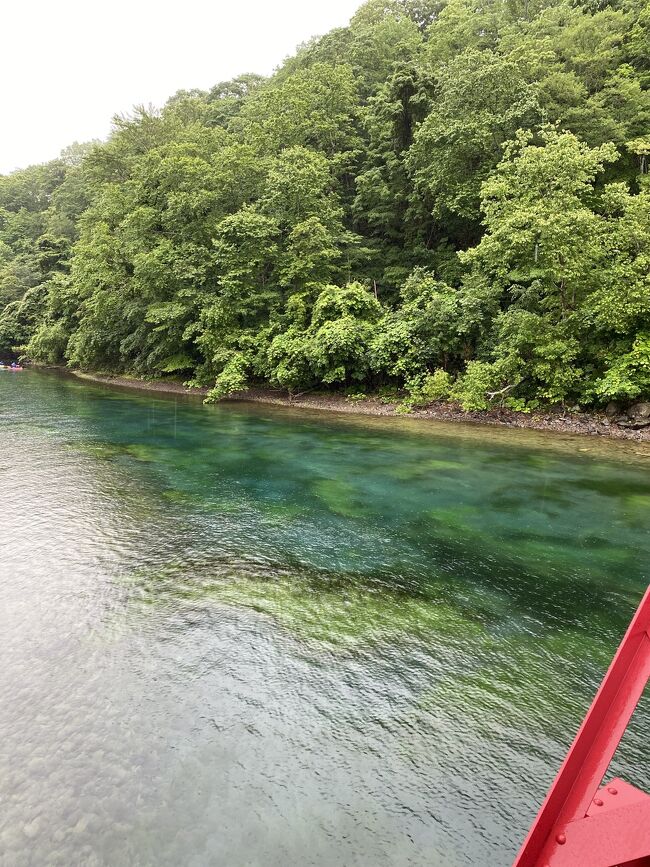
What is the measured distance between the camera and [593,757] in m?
1.72

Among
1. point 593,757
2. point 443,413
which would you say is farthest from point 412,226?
point 593,757

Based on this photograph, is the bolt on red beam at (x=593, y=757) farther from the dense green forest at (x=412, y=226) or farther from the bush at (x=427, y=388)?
the bush at (x=427, y=388)

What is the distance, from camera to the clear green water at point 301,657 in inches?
141

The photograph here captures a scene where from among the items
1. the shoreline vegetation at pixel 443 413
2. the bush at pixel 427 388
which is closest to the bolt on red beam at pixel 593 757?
the shoreline vegetation at pixel 443 413

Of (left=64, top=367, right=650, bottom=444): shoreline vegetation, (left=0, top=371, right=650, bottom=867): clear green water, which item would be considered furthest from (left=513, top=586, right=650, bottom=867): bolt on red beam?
(left=64, top=367, right=650, bottom=444): shoreline vegetation

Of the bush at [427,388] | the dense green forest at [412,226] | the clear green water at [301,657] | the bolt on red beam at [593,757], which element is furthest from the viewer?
the bush at [427,388]

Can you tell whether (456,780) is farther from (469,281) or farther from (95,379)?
A: (95,379)

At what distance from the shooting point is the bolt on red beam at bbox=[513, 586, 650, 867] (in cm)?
170

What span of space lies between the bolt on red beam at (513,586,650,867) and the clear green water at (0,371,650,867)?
2075 millimetres

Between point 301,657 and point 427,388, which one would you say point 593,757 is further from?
point 427,388

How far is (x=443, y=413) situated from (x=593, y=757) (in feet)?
53.8

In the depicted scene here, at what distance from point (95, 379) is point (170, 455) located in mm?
20118

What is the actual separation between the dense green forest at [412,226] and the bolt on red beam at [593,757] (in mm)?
14369

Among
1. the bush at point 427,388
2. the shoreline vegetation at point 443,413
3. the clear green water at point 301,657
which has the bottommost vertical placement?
the clear green water at point 301,657
